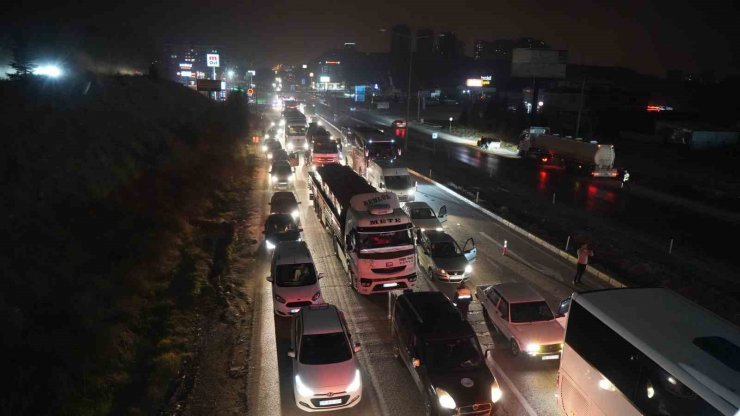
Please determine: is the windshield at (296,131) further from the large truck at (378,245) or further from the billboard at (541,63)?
the billboard at (541,63)

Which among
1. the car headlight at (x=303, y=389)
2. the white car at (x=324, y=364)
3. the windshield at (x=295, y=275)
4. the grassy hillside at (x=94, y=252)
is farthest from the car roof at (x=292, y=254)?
the car headlight at (x=303, y=389)

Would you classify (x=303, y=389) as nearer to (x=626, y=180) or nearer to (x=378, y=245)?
(x=378, y=245)

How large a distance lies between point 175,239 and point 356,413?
41.3 feet

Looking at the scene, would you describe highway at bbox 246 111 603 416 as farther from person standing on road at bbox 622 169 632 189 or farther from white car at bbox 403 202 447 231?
person standing on road at bbox 622 169 632 189

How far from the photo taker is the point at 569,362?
9680mm

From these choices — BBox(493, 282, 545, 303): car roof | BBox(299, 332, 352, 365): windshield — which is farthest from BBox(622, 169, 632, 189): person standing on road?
BBox(299, 332, 352, 365): windshield

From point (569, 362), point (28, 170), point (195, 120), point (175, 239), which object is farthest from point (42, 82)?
point (569, 362)

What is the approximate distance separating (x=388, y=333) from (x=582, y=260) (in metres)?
7.98

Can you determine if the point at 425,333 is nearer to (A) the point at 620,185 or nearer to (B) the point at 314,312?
(B) the point at 314,312

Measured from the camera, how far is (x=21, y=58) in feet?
167

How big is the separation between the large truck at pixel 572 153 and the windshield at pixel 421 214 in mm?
22674

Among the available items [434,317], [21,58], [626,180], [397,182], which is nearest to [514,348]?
[434,317]

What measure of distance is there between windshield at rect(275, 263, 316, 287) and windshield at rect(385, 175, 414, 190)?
13.1 metres

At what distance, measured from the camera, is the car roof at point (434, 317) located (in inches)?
426
